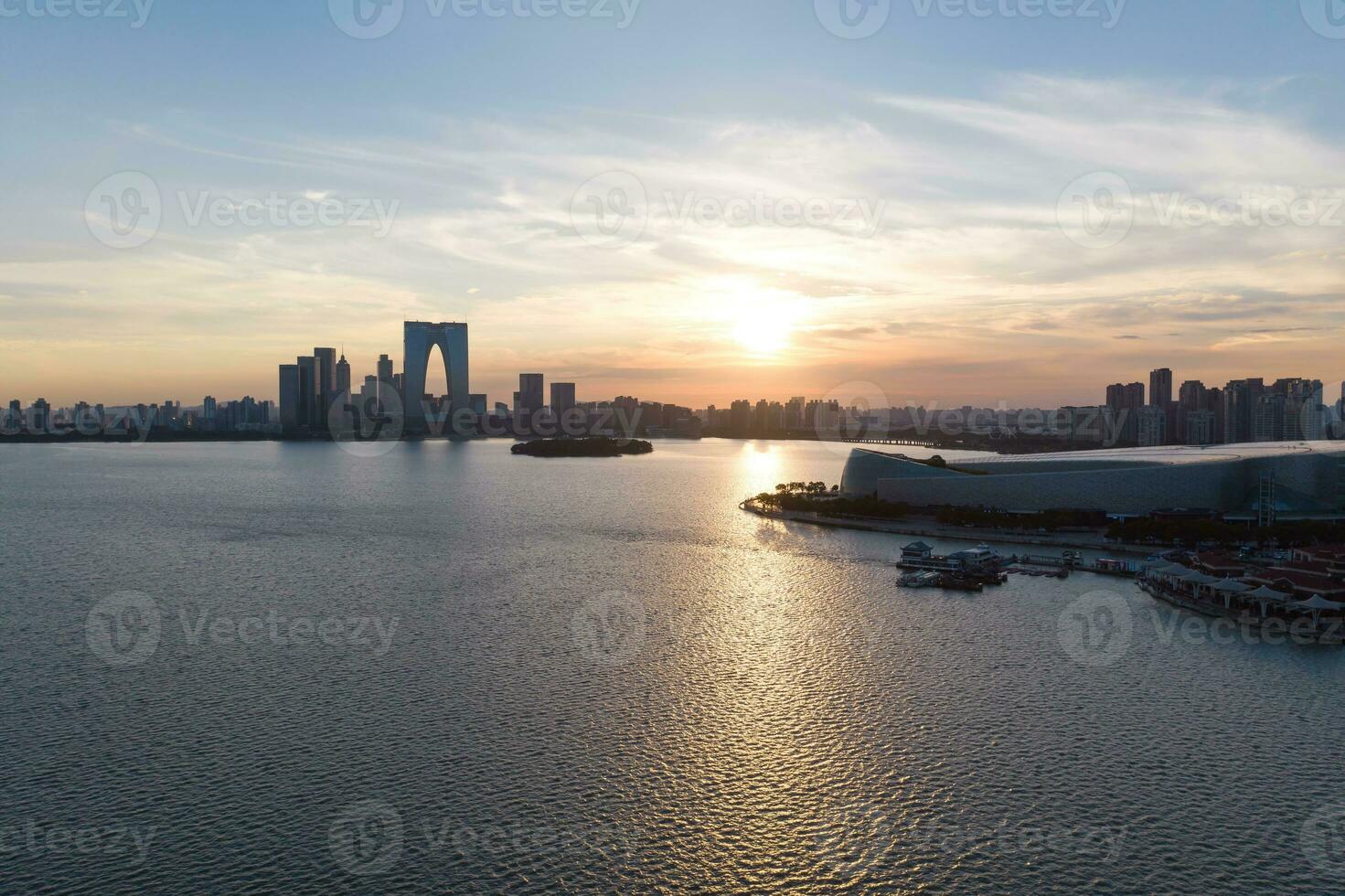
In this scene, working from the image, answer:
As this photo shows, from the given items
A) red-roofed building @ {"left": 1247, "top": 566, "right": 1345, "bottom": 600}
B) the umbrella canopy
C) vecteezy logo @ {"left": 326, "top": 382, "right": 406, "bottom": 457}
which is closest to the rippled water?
the umbrella canopy

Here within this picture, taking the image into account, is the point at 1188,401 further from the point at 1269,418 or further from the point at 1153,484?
the point at 1153,484

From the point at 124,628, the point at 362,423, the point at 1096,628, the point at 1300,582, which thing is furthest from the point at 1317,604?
the point at 362,423

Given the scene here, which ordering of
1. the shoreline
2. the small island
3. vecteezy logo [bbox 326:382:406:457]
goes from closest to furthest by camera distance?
the shoreline, the small island, vecteezy logo [bbox 326:382:406:457]

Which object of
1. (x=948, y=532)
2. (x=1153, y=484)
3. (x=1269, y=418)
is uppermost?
(x=1269, y=418)

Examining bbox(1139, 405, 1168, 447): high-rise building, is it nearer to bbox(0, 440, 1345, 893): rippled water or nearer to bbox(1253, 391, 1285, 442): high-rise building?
bbox(1253, 391, 1285, 442): high-rise building

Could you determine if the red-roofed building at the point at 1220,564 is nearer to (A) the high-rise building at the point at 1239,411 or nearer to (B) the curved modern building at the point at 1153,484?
(B) the curved modern building at the point at 1153,484

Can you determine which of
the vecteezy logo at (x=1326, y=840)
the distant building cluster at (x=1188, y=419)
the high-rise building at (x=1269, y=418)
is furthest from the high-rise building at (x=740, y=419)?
the vecteezy logo at (x=1326, y=840)
